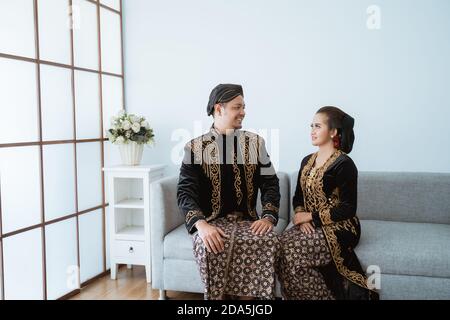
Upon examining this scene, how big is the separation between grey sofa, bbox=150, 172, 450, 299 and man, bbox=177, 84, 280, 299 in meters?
0.49

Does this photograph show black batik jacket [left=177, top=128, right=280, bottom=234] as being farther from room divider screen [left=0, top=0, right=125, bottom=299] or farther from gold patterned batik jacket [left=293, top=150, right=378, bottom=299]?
room divider screen [left=0, top=0, right=125, bottom=299]

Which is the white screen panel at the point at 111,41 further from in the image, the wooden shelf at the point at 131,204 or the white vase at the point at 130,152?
the wooden shelf at the point at 131,204

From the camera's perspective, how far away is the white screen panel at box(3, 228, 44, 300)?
7.80 ft

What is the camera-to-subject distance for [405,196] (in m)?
2.80

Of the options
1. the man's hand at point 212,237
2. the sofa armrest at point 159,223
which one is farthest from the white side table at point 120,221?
the man's hand at point 212,237

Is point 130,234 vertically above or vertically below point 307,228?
below

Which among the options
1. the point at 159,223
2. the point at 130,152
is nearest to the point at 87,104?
the point at 130,152

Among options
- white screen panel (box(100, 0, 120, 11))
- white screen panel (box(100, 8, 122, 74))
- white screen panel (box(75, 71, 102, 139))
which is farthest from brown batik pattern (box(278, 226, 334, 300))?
white screen panel (box(100, 0, 120, 11))

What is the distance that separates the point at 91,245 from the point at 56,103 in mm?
1086

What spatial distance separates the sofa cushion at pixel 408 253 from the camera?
7.25 feet

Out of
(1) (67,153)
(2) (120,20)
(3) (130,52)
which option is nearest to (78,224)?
(1) (67,153)

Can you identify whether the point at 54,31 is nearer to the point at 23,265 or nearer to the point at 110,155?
the point at 110,155

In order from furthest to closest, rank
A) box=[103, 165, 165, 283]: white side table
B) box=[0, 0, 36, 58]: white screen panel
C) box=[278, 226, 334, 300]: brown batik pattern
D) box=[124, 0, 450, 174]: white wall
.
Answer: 1. box=[103, 165, 165, 283]: white side table
2. box=[124, 0, 450, 174]: white wall
3. box=[0, 0, 36, 58]: white screen panel
4. box=[278, 226, 334, 300]: brown batik pattern
